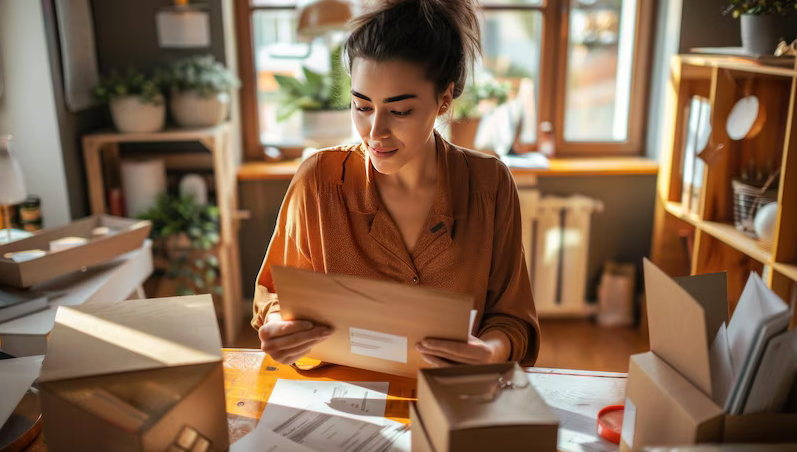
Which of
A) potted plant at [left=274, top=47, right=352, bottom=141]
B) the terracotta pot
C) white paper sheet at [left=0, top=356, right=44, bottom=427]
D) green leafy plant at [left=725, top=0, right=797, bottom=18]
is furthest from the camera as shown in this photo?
the terracotta pot

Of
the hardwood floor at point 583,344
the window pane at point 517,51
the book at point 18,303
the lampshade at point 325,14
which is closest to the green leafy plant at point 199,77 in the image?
the lampshade at point 325,14

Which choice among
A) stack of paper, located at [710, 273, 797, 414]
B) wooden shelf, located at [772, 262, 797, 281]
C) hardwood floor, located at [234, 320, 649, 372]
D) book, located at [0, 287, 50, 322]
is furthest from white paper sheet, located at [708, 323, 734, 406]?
hardwood floor, located at [234, 320, 649, 372]

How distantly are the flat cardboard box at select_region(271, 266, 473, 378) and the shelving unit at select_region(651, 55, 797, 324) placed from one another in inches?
57.2

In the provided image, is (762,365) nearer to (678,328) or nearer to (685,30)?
(678,328)

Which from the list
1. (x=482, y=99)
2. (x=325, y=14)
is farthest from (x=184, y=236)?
(x=482, y=99)

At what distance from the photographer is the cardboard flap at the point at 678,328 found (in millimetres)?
836

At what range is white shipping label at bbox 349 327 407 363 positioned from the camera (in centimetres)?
108

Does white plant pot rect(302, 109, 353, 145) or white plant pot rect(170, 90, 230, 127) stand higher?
white plant pot rect(170, 90, 230, 127)

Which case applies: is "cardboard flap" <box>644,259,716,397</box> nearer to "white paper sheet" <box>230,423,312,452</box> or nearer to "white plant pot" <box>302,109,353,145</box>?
"white paper sheet" <box>230,423,312,452</box>

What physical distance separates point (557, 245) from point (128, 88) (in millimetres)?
2050

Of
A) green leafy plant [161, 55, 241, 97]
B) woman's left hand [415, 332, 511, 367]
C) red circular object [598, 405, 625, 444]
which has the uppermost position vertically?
green leafy plant [161, 55, 241, 97]

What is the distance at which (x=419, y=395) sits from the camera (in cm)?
91

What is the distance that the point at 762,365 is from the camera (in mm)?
811

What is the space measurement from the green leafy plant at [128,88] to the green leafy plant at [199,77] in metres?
0.09
